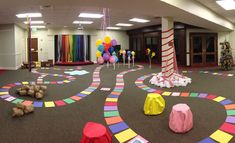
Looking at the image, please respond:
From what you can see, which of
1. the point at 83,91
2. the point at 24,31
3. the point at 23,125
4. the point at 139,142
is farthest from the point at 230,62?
the point at 24,31

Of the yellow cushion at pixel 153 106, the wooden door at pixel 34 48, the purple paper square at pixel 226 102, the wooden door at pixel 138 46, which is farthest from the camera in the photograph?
the wooden door at pixel 138 46

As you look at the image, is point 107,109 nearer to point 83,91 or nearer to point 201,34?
point 83,91

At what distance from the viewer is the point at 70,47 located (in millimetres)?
14734

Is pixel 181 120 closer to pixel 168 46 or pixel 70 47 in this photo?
pixel 168 46

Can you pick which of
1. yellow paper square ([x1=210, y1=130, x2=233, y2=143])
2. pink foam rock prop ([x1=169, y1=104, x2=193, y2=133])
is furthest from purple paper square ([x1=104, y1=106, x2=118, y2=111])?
yellow paper square ([x1=210, y1=130, x2=233, y2=143])

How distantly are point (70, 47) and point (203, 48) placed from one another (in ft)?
29.2

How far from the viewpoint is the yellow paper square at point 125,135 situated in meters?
2.95

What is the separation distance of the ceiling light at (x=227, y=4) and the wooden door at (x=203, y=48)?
4822 mm

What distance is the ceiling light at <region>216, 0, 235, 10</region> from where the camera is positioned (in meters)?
6.21

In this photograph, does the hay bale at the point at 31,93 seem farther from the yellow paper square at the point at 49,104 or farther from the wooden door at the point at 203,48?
the wooden door at the point at 203,48

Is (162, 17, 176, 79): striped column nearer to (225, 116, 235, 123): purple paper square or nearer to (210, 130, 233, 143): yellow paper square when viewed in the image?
(225, 116, 235, 123): purple paper square

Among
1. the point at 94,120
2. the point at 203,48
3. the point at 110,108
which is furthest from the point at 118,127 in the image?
the point at 203,48

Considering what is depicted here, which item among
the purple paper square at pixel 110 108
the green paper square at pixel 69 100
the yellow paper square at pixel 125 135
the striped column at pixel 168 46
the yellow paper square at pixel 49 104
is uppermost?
the striped column at pixel 168 46

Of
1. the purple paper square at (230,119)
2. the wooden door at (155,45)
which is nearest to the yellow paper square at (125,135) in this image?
the purple paper square at (230,119)
